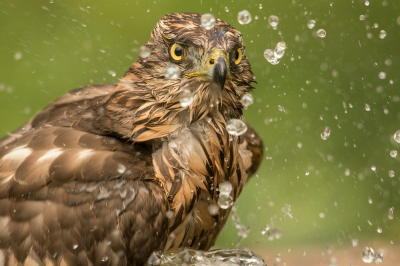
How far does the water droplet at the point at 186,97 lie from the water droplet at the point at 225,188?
2.17 ft

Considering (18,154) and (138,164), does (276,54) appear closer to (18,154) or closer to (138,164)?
(138,164)

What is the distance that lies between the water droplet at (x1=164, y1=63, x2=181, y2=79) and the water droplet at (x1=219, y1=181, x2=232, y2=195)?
0.82 meters

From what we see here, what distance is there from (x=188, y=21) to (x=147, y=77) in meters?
0.44

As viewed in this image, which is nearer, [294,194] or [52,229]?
[52,229]

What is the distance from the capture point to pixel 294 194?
24.0 feet

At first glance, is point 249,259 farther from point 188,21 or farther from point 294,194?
point 294,194

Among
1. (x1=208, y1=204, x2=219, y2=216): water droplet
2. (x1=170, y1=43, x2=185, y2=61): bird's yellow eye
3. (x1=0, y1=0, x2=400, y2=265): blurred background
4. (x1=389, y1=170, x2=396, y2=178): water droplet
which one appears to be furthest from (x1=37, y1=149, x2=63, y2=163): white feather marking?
(x1=389, y1=170, x2=396, y2=178): water droplet

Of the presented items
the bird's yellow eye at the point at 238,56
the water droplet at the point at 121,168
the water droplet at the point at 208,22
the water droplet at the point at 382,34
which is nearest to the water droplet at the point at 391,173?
the water droplet at the point at 382,34

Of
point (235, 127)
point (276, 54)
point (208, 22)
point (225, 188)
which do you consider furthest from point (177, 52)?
point (276, 54)

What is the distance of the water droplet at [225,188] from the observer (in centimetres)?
338

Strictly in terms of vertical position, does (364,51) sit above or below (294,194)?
above

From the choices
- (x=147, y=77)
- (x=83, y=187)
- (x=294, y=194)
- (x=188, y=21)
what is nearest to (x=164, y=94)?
(x=147, y=77)

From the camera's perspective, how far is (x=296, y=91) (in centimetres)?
736

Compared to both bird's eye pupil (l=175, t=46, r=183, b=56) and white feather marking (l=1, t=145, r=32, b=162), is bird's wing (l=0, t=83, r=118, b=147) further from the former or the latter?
bird's eye pupil (l=175, t=46, r=183, b=56)
